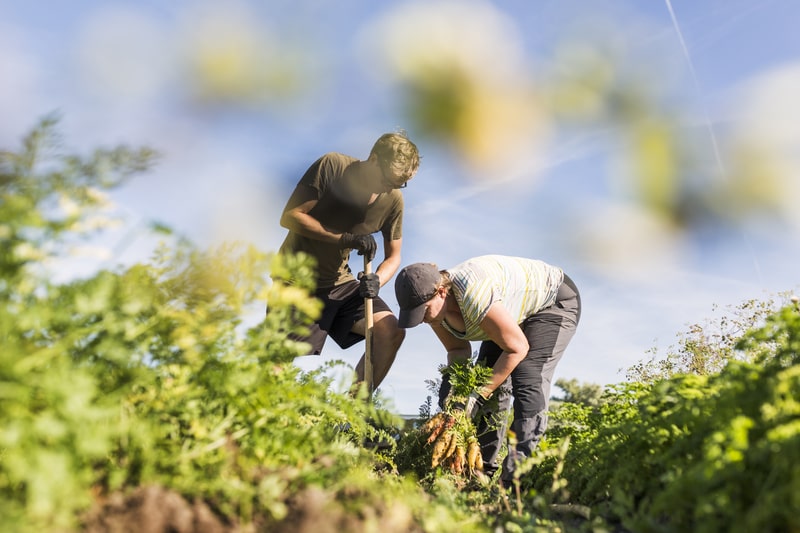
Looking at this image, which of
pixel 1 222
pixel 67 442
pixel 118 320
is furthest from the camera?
pixel 118 320

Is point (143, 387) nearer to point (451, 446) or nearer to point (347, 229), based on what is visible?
point (451, 446)

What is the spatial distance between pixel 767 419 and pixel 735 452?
8.9 inches

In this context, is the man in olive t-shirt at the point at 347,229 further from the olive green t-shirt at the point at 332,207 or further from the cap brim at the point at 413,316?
the cap brim at the point at 413,316

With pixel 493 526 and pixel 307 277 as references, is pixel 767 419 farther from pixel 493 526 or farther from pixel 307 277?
pixel 307 277

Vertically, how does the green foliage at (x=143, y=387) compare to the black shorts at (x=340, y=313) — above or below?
Result: below

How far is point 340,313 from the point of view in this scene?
594 cm

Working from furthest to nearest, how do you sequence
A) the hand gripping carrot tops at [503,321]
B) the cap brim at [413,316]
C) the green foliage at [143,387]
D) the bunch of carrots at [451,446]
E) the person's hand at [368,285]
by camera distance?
the person's hand at [368,285] < the cap brim at [413,316] < the hand gripping carrot tops at [503,321] < the bunch of carrots at [451,446] < the green foliage at [143,387]

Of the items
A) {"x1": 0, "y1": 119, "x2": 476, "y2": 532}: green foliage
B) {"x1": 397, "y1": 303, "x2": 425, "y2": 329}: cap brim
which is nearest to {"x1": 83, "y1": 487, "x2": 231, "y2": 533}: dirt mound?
{"x1": 0, "y1": 119, "x2": 476, "y2": 532}: green foliage

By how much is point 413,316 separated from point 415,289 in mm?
287

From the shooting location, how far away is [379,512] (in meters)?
2.14

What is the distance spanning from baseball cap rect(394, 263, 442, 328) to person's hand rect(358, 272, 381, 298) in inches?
29.8

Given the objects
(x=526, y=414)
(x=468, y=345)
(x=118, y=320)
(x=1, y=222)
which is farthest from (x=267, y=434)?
(x=468, y=345)

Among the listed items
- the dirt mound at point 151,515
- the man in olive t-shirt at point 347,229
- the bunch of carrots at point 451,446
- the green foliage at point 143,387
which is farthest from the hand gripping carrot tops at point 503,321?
the dirt mound at point 151,515

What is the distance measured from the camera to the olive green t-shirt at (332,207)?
Result: 5.69 meters
